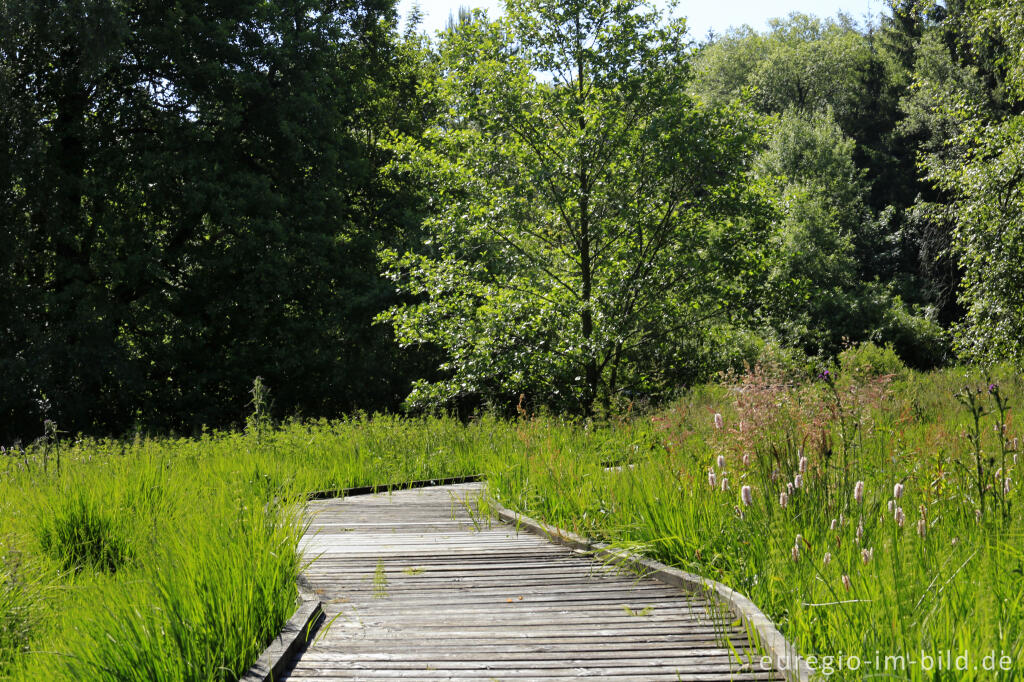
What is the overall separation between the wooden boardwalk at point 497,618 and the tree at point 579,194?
789cm

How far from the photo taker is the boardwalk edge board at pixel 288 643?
3398mm

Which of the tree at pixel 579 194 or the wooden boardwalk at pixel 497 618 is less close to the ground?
the tree at pixel 579 194

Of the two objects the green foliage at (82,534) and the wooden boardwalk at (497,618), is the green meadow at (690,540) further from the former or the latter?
the wooden boardwalk at (497,618)

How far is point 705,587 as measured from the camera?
429 cm

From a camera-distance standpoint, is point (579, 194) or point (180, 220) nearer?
point (579, 194)

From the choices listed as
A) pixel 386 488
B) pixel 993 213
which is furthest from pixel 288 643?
pixel 993 213

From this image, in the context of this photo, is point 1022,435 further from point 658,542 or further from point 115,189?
point 115,189

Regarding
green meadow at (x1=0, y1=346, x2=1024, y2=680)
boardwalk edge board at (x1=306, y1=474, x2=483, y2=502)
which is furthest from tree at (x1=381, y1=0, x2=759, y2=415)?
green meadow at (x1=0, y1=346, x2=1024, y2=680)

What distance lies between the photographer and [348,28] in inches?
960

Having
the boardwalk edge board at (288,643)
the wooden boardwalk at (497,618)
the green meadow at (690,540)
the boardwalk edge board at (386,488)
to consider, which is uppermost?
the green meadow at (690,540)

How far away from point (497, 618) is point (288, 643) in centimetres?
109

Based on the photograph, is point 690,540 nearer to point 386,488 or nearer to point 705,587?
point 705,587

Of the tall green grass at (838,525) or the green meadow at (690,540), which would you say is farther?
the green meadow at (690,540)

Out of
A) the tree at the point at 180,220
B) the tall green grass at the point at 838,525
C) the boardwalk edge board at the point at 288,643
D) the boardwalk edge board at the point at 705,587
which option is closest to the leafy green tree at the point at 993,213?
the tall green grass at the point at 838,525
